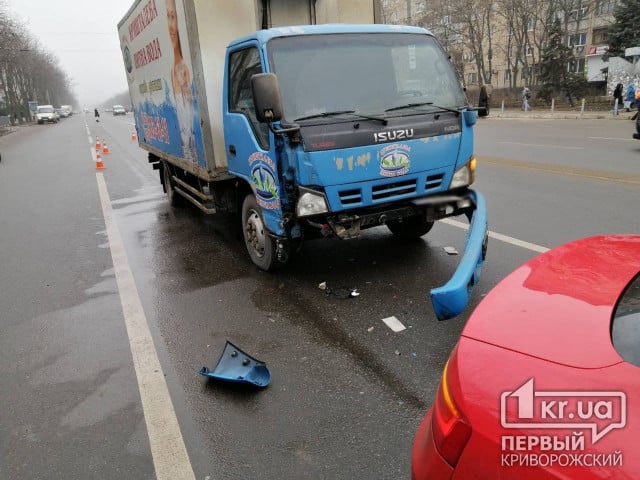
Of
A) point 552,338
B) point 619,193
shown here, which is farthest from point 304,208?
point 619,193

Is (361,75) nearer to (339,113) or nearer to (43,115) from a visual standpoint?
(339,113)

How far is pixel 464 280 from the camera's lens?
357 centimetres

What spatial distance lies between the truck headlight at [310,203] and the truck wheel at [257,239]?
865mm

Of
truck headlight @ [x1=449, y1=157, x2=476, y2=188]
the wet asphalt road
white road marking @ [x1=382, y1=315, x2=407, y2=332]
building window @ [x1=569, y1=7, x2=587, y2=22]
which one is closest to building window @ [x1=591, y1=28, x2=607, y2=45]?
building window @ [x1=569, y1=7, x2=587, y2=22]

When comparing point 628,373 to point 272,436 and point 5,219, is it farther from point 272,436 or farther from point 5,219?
point 5,219

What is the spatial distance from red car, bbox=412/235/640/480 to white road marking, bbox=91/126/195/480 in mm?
1558

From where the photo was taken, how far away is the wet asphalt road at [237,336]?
286cm

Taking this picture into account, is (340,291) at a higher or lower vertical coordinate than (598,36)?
lower

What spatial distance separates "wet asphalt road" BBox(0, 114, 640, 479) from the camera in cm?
286

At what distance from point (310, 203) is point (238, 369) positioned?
164 centimetres

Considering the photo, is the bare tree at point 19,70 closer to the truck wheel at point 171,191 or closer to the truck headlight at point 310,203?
the truck wheel at point 171,191

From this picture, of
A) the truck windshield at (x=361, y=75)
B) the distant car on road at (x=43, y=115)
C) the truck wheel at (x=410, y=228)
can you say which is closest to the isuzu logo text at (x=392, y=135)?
the truck windshield at (x=361, y=75)

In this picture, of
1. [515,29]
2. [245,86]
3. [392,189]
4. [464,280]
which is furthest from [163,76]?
[515,29]

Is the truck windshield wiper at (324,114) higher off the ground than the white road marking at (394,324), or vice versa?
the truck windshield wiper at (324,114)
